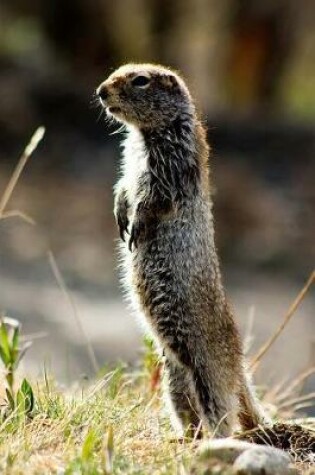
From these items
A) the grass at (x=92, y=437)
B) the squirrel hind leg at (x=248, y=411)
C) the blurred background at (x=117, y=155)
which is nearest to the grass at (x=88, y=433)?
the grass at (x=92, y=437)

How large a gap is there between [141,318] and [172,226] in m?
0.46

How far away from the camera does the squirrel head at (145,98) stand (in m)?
6.02

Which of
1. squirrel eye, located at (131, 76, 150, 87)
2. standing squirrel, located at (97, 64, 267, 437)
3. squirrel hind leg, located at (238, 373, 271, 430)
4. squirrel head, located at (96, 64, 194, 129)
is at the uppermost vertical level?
squirrel eye, located at (131, 76, 150, 87)

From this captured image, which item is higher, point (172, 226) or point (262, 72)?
point (262, 72)

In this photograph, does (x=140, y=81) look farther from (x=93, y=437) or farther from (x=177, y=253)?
(x=93, y=437)

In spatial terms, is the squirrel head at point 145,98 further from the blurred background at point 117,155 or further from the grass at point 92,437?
the blurred background at point 117,155

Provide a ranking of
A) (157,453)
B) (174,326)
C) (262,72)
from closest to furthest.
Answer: (157,453)
(174,326)
(262,72)

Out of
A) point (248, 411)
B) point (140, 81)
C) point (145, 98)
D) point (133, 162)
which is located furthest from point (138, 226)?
point (248, 411)

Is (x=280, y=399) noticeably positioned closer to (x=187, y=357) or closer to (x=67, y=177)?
(x=187, y=357)

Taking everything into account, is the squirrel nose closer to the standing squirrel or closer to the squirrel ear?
the standing squirrel

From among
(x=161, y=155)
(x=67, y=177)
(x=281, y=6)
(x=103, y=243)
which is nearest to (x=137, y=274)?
(x=161, y=155)

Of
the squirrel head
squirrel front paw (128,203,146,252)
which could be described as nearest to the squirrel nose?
the squirrel head

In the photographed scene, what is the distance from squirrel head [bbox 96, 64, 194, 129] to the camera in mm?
6020

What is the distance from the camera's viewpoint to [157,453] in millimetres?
4758
